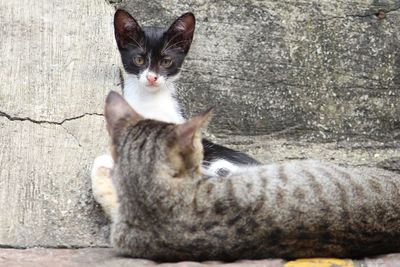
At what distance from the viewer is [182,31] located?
20.6ft

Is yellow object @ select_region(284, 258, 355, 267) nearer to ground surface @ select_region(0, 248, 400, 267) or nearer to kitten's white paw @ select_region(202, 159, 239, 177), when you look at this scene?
ground surface @ select_region(0, 248, 400, 267)

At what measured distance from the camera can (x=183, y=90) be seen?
269 inches

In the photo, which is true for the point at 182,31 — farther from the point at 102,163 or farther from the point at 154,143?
the point at 154,143

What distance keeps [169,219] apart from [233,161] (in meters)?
1.27

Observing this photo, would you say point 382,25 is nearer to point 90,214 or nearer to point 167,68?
point 167,68

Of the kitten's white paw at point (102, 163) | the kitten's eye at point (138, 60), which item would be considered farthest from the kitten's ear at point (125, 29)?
the kitten's white paw at point (102, 163)

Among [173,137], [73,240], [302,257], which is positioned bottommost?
[73,240]

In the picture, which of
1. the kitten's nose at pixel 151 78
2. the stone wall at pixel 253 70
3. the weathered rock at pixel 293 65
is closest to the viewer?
the kitten's nose at pixel 151 78

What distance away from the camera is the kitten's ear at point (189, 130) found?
463 centimetres

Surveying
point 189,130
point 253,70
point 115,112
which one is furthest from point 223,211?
point 253,70

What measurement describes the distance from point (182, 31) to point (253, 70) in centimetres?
85

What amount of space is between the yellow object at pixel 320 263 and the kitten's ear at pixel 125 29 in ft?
7.36

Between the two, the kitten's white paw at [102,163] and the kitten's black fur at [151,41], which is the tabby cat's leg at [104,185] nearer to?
the kitten's white paw at [102,163]

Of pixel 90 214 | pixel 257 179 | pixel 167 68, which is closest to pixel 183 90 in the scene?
pixel 167 68
